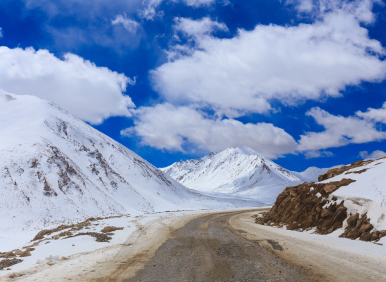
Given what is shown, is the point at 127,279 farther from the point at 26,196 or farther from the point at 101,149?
the point at 101,149

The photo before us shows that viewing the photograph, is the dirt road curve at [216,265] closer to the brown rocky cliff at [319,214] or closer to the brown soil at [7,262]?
the brown soil at [7,262]

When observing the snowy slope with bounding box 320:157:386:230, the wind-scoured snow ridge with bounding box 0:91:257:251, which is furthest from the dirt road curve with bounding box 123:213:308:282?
the wind-scoured snow ridge with bounding box 0:91:257:251

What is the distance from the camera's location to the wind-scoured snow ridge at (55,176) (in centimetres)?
2803

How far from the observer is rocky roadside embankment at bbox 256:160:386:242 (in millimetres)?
13430

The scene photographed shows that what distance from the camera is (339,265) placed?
7742 millimetres

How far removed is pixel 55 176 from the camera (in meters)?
37.2

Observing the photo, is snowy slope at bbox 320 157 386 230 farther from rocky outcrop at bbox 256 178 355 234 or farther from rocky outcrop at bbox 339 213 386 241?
rocky outcrop at bbox 256 178 355 234

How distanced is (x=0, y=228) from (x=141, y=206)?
29594 millimetres

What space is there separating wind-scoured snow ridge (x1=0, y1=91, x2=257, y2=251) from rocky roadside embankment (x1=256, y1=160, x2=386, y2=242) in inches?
957

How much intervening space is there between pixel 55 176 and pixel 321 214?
37.0 meters

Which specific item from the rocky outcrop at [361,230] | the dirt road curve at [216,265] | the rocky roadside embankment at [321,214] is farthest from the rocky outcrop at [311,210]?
the dirt road curve at [216,265]

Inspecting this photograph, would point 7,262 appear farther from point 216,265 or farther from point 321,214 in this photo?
point 321,214

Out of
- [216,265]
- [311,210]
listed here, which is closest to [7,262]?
[216,265]

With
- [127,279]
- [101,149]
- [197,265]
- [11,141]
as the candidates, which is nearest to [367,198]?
[197,265]
